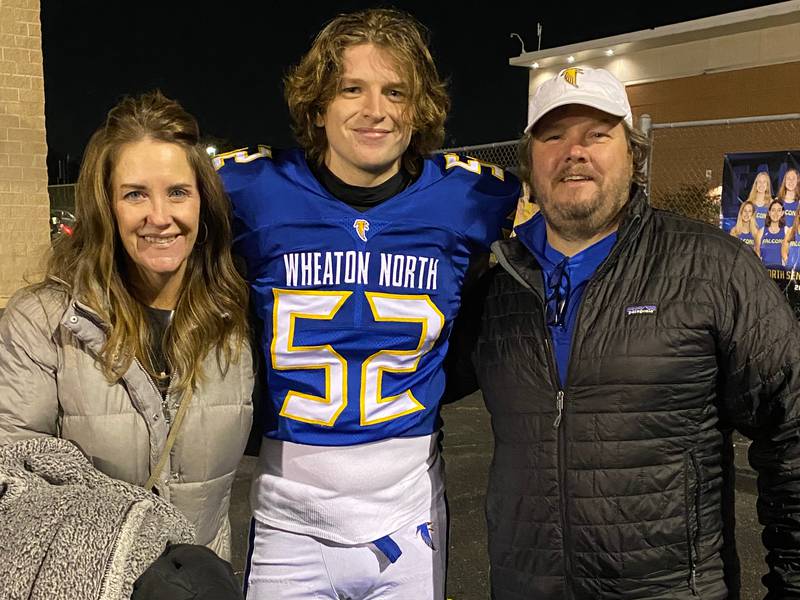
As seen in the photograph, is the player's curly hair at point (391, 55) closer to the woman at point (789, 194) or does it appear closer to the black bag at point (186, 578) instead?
the black bag at point (186, 578)

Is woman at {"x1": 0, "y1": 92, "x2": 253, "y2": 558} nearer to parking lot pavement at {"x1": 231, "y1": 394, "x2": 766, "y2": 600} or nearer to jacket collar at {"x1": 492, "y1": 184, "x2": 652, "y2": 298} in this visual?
jacket collar at {"x1": 492, "y1": 184, "x2": 652, "y2": 298}

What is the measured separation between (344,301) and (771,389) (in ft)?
4.01

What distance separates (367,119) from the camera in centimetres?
243

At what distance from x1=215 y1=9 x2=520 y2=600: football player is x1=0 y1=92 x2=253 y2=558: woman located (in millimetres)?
245

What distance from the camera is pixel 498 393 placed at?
7.22 ft

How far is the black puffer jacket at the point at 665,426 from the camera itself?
77.7 inches

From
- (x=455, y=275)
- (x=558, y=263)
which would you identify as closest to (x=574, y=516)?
(x=558, y=263)

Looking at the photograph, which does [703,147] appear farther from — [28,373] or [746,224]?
[28,373]

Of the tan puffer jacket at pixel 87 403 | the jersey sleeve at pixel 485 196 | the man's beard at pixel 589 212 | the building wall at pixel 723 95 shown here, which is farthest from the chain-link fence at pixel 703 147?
the tan puffer jacket at pixel 87 403

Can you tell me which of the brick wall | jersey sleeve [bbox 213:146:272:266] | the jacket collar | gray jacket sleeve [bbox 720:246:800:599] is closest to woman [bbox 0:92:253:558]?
jersey sleeve [bbox 213:146:272:266]

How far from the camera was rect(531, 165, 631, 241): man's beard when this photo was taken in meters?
2.15

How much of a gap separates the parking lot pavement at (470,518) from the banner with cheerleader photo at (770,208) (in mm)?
1391

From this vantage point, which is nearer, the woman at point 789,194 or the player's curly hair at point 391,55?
the player's curly hair at point 391,55

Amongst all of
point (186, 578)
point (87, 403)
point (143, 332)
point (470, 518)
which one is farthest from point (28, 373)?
point (470, 518)
